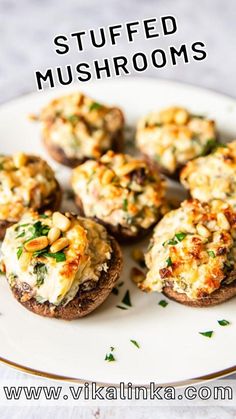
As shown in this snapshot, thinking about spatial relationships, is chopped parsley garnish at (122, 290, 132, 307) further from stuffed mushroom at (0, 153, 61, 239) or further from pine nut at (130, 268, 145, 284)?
stuffed mushroom at (0, 153, 61, 239)

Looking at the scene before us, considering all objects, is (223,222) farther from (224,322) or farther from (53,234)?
(53,234)

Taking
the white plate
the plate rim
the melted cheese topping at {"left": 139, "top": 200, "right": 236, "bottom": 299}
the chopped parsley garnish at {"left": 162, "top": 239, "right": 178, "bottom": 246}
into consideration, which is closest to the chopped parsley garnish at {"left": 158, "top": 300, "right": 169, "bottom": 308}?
the white plate

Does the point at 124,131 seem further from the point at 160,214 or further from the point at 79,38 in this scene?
the point at 79,38

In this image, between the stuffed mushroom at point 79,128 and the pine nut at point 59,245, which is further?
the stuffed mushroom at point 79,128

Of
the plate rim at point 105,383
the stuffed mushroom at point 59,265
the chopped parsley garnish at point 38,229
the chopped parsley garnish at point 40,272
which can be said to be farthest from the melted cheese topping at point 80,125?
the plate rim at point 105,383

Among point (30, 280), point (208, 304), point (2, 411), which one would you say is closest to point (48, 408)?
point (2, 411)

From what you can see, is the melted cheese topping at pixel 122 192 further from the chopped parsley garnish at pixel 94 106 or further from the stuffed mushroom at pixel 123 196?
the chopped parsley garnish at pixel 94 106
